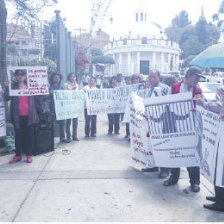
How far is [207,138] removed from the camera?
3.97 metres

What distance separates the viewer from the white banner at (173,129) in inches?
172

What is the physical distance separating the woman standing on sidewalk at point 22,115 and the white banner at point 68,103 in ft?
4.46

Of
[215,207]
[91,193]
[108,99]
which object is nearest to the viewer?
[215,207]

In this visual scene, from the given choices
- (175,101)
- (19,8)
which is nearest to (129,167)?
(175,101)

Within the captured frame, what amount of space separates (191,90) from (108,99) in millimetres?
4382

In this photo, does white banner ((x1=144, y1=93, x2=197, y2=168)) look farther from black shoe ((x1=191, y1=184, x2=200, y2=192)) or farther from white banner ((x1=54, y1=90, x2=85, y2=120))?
white banner ((x1=54, y1=90, x2=85, y2=120))

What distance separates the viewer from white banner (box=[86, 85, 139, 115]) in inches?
326

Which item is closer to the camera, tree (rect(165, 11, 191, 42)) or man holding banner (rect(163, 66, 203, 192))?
man holding banner (rect(163, 66, 203, 192))

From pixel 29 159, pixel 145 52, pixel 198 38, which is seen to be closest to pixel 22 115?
pixel 29 159

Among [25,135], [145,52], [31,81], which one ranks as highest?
[145,52]

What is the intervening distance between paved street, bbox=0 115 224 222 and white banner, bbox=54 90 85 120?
132cm

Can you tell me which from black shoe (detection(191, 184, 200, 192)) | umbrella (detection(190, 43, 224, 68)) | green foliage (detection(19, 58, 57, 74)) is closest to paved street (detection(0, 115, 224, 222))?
black shoe (detection(191, 184, 200, 192))

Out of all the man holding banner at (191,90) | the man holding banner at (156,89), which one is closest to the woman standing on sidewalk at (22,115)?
the man holding banner at (156,89)

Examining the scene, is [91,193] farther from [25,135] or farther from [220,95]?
[25,135]
